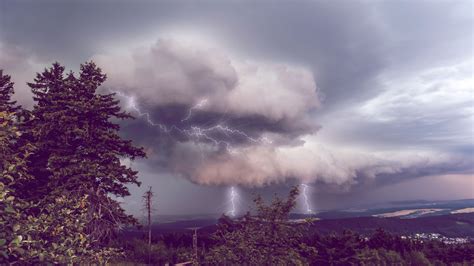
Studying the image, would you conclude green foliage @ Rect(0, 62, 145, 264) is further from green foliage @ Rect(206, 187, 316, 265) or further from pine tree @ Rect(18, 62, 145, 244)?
green foliage @ Rect(206, 187, 316, 265)

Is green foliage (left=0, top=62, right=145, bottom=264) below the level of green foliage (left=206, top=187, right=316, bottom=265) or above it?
above

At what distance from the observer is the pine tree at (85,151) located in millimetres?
18391

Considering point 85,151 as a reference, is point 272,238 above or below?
below

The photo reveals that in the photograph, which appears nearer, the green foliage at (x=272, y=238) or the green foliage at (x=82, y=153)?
the green foliage at (x=272, y=238)

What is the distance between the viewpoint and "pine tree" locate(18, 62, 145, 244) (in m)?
18.4

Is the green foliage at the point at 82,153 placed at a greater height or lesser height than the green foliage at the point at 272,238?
greater

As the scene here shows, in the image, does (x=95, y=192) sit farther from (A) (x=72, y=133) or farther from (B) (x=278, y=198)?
A: (B) (x=278, y=198)

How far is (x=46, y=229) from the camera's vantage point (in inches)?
241

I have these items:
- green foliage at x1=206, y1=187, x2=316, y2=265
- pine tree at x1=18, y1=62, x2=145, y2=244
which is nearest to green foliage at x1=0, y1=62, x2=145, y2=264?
pine tree at x1=18, y1=62, x2=145, y2=244

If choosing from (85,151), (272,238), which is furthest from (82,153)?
(272,238)

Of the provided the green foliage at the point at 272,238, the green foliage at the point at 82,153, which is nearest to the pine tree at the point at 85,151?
the green foliage at the point at 82,153

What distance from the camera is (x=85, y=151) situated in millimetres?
18953

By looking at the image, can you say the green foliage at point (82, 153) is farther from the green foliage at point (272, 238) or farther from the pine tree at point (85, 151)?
the green foliage at point (272, 238)

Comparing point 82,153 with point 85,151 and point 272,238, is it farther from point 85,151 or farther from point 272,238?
point 272,238
